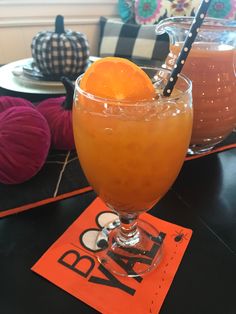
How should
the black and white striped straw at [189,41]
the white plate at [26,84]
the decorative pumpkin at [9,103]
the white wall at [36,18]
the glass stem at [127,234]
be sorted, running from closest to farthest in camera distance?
1. the black and white striped straw at [189,41]
2. the glass stem at [127,234]
3. the decorative pumpkin at [9,103]
4. the white plate at [26,84]
5. the white wall at [36,18]

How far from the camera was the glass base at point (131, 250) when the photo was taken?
0.48m

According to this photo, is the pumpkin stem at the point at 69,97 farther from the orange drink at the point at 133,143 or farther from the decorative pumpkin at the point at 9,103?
the orange drink at the point at 133,143

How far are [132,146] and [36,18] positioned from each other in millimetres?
1887

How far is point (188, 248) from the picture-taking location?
49cm

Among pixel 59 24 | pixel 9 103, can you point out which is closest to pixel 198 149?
pixel 9 103

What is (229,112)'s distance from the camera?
0.65 m

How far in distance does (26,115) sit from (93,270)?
0.32m

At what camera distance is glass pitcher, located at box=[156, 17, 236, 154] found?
61 cm

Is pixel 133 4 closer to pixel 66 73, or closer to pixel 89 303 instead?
pixel 66 73

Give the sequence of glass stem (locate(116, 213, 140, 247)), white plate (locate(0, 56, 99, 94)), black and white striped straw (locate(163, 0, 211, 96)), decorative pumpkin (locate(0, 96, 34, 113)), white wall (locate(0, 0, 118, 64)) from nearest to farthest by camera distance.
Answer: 1. black and white striped straw (locate(163, 0, 211, 96))
2. glass stem (locate(116, 213, 140, 247))
3. decorative pumpkin (locate(0, 96, 34, 113))
4. white plate (locate(0, 56, 99, 94))
5. white wall (locate(0, 0, 118, 64))

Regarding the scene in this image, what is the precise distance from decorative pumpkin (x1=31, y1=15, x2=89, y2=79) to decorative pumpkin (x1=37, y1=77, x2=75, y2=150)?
416 mm

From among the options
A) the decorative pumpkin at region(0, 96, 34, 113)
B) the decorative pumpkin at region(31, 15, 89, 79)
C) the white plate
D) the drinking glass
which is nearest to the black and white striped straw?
the drinking glass

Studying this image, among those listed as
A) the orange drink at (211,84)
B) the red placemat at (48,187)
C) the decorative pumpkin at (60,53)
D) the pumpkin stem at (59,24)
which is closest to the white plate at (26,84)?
the decorative pumpkin at (60,53)

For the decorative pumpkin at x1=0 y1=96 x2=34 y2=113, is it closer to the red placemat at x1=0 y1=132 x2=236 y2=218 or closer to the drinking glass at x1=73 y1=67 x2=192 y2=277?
the red placemat at x1=0 y1=132 x2=236 y2=218
